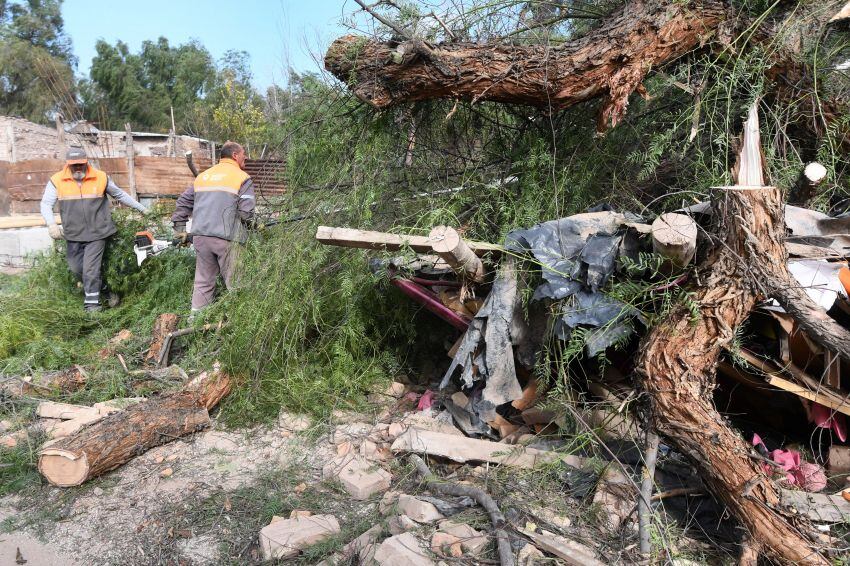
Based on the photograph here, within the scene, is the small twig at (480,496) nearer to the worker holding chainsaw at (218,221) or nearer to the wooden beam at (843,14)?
the worker holding chainsaw at (218,221)

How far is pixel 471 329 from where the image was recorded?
11.2 feet

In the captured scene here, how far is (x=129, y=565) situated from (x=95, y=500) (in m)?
0.64

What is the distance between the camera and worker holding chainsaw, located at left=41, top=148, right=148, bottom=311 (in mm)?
5387

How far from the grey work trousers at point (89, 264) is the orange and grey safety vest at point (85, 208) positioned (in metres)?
0.08

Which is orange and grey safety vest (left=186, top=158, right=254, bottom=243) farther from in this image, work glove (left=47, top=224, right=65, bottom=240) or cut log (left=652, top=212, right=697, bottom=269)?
cut log (left=652, top=212, right=697, bottom=269)

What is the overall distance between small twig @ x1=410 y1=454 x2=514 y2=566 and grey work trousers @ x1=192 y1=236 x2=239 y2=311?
2.57m

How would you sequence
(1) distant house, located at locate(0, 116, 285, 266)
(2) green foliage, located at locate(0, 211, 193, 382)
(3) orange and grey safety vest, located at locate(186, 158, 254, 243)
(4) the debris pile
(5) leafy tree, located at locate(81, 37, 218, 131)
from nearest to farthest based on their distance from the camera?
1. (4) the debris pile
2. (2) green foliage, located at locate(0, 211, 193, 382)
3. (3) orange and grey safety vest, located at locate(186, 158, 254, 243)
4. (1) distant house, located at locate(0, 116, 285, 266)
5. (5) leafy tree, located at locate(81, 37, 218, 131)

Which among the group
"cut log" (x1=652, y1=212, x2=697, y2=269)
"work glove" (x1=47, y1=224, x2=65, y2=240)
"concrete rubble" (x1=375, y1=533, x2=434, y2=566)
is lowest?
"concrete rubble" (x1=375, y1=533, x2=434, y2=566)

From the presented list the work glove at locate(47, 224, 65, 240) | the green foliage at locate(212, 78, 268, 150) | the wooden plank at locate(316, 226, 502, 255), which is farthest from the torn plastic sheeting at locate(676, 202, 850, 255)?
the green foliage at locate(212, 78, 268, 150)

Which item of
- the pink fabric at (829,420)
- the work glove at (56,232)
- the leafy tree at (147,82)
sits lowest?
the pink fabric at (829,420)

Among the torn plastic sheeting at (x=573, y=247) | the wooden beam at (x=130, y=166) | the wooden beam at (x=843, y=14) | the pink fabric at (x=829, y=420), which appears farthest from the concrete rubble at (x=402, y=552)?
the wooden beam at (x=130, y=166)

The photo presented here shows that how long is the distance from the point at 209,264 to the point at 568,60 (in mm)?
3215

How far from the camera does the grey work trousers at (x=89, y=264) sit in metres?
5.37

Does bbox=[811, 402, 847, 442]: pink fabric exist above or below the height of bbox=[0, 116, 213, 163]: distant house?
below
